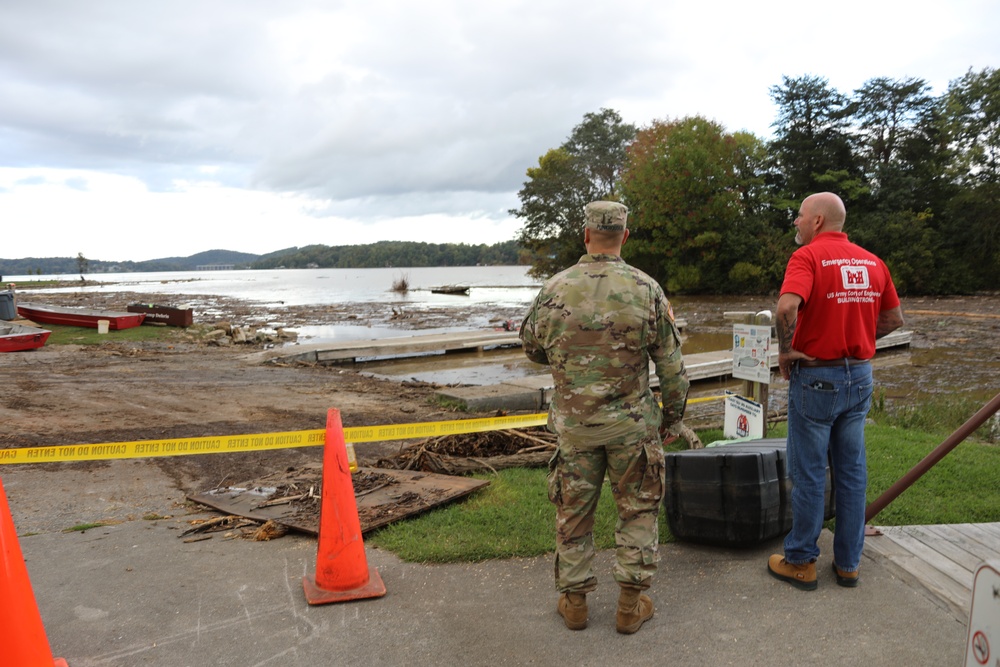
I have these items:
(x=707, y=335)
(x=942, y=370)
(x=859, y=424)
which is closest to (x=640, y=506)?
(x=859, y=424)

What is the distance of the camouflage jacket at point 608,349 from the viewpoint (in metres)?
3.28

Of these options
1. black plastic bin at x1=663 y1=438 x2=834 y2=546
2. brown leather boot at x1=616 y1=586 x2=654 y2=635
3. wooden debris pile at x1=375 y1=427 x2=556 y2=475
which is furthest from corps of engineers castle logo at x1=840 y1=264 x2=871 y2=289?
wooden debris pile at x1=375 y1=427 x2=556 y2=475

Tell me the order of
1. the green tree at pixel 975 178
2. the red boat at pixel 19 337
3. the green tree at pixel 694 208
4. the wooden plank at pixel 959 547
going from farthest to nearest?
the green tree at pixel 694 208, the green tree at pixel 975 178, the red boat at pixel 19 337, the wooden plank at pixel 959 547

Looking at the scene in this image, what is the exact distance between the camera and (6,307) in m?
23.4

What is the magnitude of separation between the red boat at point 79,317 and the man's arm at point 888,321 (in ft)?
81.3

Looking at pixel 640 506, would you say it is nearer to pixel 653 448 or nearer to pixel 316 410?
pixel 653 448

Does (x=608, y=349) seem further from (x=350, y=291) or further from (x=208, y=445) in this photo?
(x=350, y=291)

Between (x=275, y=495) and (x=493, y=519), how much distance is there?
1869mm

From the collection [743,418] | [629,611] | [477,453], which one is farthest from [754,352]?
[629,611]

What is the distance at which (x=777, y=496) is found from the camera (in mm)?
4188

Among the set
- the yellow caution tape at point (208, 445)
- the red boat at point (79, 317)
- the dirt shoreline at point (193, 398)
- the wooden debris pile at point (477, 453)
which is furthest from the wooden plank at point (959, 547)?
the red boat at point (79, 317)

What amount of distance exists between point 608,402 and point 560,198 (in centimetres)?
5705

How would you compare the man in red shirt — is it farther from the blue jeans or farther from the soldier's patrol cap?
the soldier's patrol cap

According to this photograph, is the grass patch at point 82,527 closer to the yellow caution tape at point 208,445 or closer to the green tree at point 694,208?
the yellow caution tape at point 208,445
